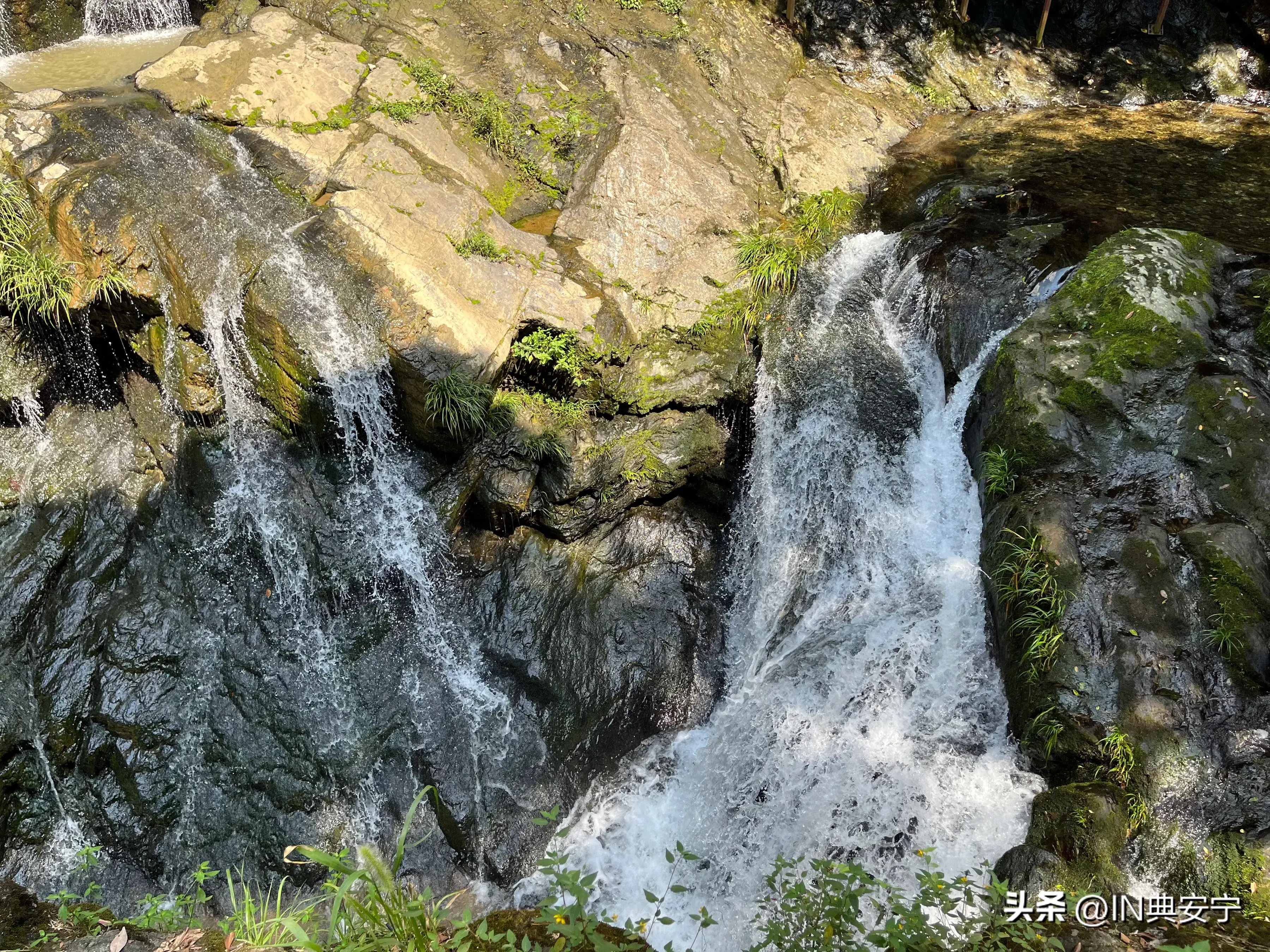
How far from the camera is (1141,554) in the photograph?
16.5ft

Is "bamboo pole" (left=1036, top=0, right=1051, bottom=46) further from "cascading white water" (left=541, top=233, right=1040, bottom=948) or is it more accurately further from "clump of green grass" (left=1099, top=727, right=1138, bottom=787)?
"clump of green grass" (left=1099, top=727, right=1138, bottom=787)

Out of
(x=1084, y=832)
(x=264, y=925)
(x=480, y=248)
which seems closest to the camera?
(x=264, y=925)

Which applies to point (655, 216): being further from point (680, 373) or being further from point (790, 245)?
point (680, 373)

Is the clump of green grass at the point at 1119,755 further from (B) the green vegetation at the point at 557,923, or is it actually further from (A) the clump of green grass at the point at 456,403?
(A) the clump of green grass at the point at 456,403

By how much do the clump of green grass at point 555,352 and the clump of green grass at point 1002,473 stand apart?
3221mm

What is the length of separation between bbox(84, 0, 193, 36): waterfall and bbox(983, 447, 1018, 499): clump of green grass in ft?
31.6

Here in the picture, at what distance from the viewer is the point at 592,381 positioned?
6562mm

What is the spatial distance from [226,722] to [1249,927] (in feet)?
20.6

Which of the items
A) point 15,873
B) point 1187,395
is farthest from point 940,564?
point 15,873

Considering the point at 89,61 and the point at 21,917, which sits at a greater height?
the point at 89,61

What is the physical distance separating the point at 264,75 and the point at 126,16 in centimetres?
277

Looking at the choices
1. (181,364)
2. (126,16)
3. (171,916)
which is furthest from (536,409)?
(126,16)

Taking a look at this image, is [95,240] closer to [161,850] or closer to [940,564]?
[161,850]

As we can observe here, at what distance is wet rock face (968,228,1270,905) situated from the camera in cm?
428
